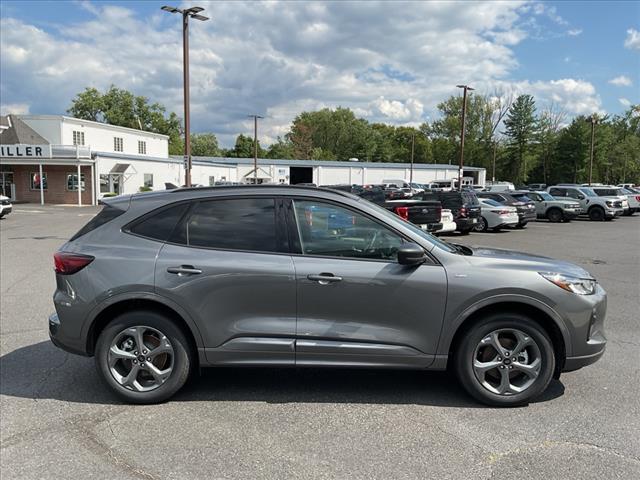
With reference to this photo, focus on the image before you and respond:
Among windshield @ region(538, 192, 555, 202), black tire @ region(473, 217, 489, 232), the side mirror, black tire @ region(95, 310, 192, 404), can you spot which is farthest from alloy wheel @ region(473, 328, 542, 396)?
windshield @ region(538, 192, 555, 202)

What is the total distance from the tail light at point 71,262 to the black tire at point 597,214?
97.9 feet

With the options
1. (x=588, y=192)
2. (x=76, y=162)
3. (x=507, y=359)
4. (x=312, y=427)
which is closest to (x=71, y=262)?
(x=312, y=427)

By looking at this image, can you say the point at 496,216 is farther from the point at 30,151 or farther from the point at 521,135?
the point at 521,135

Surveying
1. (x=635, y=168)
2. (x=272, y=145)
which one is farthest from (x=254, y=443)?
(x=272, y=145)

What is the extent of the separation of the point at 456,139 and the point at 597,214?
79.6 metres

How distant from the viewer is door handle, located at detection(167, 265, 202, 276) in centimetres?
387

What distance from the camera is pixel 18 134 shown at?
145 ft

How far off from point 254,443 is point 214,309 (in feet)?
3.41

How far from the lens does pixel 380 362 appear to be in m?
3.86

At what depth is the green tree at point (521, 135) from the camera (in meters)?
85.0

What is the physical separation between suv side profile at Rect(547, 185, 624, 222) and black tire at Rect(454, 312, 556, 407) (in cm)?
2786

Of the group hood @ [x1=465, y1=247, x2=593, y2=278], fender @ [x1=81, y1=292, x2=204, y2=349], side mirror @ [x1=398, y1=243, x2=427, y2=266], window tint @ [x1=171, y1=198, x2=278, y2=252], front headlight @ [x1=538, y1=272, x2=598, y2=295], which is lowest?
fender @ [x1=81, y1=292, x2=204, y2=349]

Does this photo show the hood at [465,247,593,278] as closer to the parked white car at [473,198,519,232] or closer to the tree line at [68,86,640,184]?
the parked white car at [473,198,519,232]

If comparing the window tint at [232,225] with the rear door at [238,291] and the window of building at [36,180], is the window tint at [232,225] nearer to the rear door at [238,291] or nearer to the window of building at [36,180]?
the rear door at [238,291]
